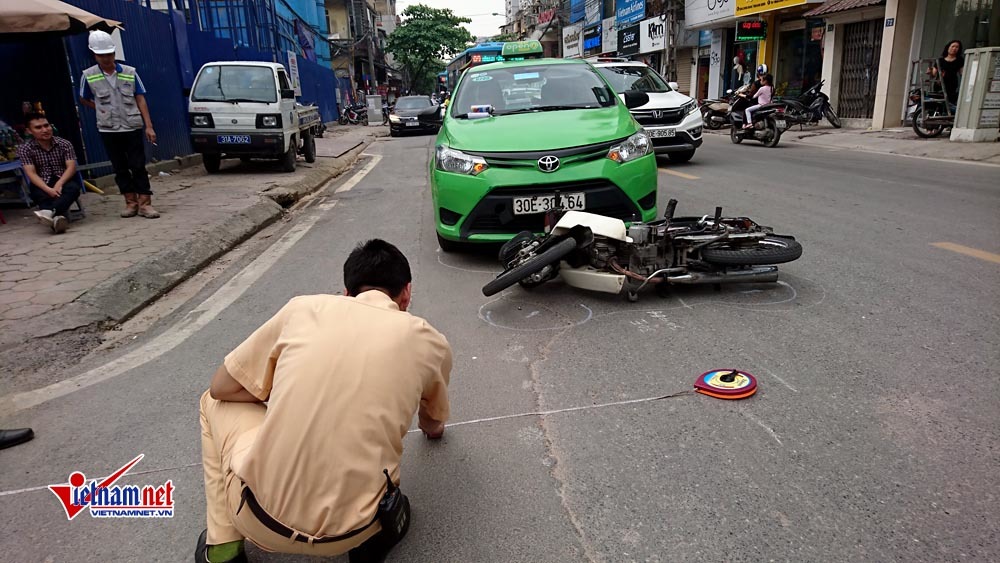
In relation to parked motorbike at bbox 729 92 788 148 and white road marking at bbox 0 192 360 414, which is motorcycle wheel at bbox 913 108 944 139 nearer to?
parked motorbike at bbox 729 92 788 148

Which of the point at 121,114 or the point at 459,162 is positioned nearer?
the point at 459,162

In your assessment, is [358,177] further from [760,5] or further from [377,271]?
[760,5]

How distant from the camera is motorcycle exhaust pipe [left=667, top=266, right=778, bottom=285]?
4.22 metres

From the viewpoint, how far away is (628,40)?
116 feet

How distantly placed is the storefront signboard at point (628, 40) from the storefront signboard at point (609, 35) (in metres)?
1.07

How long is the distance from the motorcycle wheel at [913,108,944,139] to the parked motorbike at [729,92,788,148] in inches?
98.4

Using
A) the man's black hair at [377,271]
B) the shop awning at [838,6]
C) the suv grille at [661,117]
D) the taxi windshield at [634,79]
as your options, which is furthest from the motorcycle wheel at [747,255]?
the shop awning at [838,6]

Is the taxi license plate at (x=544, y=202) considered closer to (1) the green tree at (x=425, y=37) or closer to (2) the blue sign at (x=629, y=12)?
(2) the blue sign at (x=629, y=12)

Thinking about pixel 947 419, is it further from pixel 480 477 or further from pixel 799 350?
pixel 480 477

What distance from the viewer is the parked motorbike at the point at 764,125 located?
45.7 feet

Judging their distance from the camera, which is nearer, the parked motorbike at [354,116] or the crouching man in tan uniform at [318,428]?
the crouching man in tan uniform at [318,428]

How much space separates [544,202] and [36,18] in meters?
6.42

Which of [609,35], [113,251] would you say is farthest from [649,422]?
[609,35]

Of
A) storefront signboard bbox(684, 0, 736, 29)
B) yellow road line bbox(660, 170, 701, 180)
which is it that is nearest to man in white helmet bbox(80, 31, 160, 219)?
yellow road line bbox(660, 170, 701, 180)
